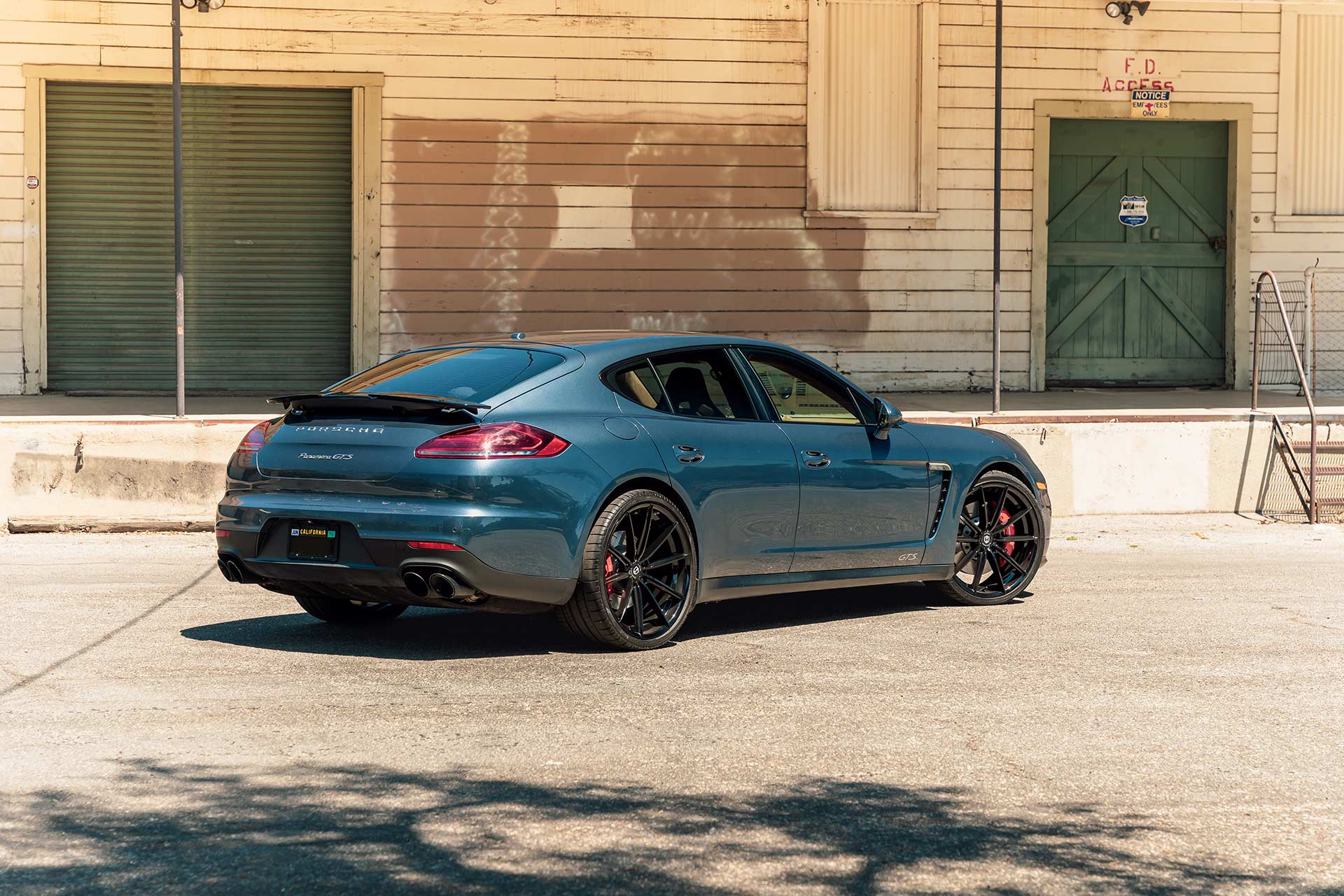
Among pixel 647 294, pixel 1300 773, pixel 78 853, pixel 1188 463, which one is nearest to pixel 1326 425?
pixel 1188 463

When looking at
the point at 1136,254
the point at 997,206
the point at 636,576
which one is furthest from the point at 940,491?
the point at 1136,254

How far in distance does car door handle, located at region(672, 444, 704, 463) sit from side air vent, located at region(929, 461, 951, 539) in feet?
5.39

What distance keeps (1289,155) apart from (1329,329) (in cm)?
211

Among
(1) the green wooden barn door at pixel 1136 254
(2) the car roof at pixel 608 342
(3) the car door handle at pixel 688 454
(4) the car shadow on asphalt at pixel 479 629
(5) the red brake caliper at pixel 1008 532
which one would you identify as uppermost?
(1) the green wooden barn door at pixel 1136 254

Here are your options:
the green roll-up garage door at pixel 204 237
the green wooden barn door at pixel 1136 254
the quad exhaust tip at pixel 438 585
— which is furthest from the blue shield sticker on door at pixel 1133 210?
the quad exhaust tip at pixel 438 585

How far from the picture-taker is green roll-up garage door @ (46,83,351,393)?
18297 mm

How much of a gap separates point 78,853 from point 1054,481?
400 inches

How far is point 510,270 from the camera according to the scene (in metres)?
18.7

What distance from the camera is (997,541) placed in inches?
355

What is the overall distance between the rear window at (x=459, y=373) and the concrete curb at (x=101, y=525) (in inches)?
191

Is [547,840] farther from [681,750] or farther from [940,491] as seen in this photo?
[940,491]

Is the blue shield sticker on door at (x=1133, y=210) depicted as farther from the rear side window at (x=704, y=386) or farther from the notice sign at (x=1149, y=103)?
the rear side window at (x=704, y=386)

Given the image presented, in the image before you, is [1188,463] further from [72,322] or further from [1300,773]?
[72,322]

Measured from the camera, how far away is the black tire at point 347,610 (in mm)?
7839
